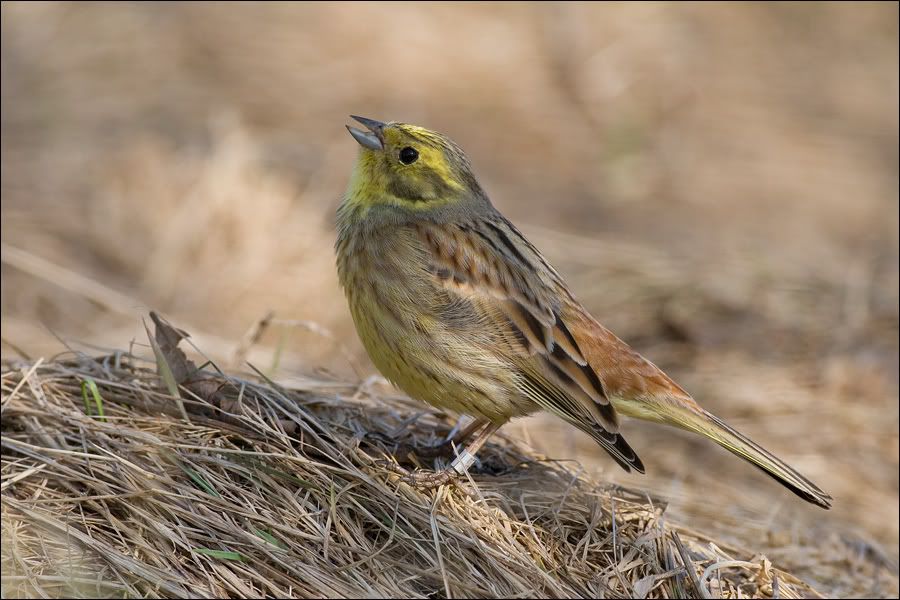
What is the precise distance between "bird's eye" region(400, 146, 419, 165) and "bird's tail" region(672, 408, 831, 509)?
1507 mm

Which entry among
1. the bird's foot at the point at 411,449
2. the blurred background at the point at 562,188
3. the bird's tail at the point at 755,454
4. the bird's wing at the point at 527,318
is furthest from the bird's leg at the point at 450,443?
the bird's tail at the point at 755,454

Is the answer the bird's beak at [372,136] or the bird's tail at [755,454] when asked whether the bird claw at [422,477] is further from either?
the bird's beak at [372,136]

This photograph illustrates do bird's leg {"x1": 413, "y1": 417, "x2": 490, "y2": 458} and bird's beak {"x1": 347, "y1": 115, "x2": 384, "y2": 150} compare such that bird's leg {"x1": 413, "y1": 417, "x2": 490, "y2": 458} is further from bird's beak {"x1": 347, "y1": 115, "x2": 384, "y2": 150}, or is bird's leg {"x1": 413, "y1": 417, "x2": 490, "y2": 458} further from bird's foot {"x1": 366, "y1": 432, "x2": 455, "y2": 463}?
bird's beak {"x1": 347, "y1": 115, "x2": 384, "y2": 150}

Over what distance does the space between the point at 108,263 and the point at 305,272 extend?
4.44 feet

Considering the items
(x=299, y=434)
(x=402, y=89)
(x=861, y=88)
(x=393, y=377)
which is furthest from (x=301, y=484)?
(x=861, y=88)

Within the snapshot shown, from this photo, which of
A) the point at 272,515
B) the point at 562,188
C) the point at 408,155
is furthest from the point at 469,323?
the point at 562,188

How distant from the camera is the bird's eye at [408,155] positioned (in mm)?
4738

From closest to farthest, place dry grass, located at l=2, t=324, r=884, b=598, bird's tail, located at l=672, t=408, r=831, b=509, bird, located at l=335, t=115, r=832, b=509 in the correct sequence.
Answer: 1. dry grass, located at l=2, t=324, r=884, b=598
2. bird's tail, located at l=672, t=408, r=831, b=509
3. bird, located at l=335, t=115, r=832, b=509

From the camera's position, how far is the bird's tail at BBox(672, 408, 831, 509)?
414cm

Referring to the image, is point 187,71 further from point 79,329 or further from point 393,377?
point 393,377

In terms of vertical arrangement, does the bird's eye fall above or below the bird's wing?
above

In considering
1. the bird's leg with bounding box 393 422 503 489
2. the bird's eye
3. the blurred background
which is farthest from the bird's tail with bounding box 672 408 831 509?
the bird's eye

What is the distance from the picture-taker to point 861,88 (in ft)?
41.2

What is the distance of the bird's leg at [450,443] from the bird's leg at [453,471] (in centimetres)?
11
